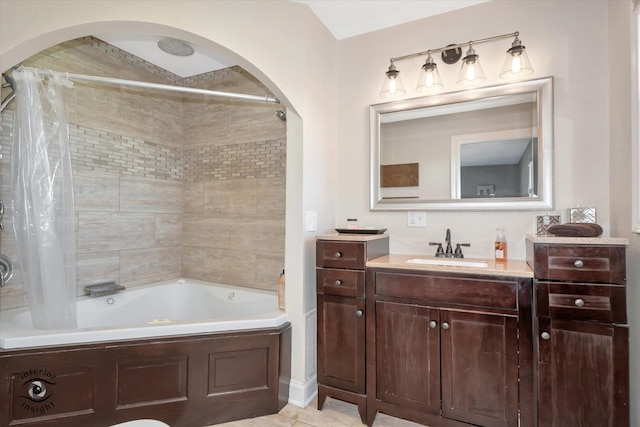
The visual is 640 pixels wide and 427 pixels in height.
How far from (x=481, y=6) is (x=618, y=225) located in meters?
1.62

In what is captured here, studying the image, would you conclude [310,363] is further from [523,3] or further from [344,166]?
[523,3]

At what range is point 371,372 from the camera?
5.99ft

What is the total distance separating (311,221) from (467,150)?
118cm

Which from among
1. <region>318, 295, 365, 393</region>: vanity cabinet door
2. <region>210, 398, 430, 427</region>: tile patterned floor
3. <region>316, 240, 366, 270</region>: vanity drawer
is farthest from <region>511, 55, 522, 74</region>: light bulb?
<region>210, 398, 430, 427</region>: tile patterned floor

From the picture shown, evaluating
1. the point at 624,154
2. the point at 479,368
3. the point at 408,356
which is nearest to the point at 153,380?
the point at 408,356

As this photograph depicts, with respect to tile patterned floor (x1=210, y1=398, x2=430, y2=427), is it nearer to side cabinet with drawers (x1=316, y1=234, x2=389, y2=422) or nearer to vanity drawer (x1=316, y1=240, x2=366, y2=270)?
side cabinet with drawers (x1=316, y1=234, x2=389, y2=422)

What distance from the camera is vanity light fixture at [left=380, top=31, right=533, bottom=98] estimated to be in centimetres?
190

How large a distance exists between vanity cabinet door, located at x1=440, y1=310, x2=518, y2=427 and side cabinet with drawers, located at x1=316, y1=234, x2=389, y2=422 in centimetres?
47

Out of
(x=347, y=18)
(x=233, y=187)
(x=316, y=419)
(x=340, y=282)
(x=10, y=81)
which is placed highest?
(x=347, y=18)

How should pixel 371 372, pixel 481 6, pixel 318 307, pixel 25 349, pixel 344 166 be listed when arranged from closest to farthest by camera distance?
pixel 25 349, pixel 371 372, pixel 318 307, pixel 481 6, pixel 344 166

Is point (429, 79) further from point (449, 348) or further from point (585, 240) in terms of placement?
point (449, 348)

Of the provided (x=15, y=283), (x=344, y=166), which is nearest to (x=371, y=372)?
(x=344, y=166)

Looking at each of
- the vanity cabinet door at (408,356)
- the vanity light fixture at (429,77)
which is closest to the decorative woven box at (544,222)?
the vanity cabinet door at (408,356)

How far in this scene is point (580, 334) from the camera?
1.44m
